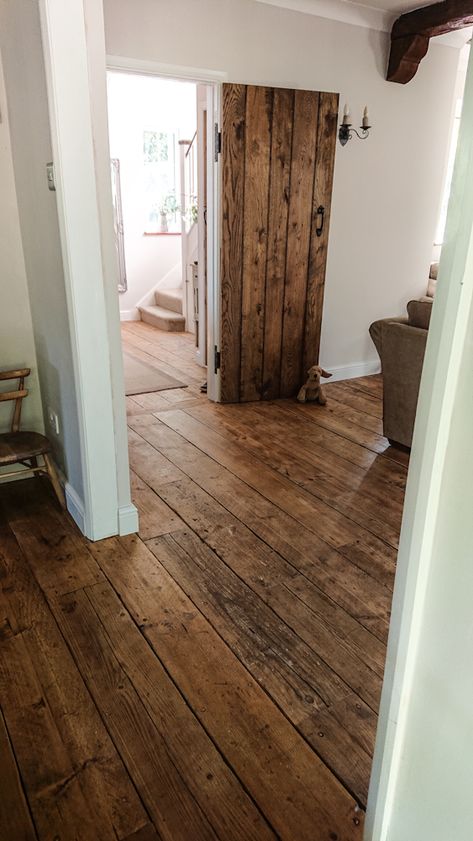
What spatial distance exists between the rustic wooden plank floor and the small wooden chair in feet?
0.67

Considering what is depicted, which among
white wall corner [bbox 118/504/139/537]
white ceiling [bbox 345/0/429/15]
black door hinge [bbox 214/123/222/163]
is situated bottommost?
white wall corner [bbox 118/504/139/537]

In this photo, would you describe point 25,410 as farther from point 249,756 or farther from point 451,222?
point 451,222

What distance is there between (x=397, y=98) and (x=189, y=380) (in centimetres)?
267

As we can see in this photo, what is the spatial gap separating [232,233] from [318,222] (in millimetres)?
714

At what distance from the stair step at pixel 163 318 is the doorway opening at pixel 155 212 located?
1 cm

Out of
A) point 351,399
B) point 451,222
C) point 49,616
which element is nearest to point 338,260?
point 351,399

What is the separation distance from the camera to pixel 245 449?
3371 mm

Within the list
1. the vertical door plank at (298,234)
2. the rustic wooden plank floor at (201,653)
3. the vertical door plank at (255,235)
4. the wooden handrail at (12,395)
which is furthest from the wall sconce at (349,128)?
the wooden handrail at (12,395)

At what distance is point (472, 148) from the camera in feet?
2.16

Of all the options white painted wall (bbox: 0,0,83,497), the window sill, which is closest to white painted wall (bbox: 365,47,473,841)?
white painted wall (bbox: 0,0,83,497)

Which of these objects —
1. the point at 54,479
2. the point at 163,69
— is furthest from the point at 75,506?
the point at 163,69

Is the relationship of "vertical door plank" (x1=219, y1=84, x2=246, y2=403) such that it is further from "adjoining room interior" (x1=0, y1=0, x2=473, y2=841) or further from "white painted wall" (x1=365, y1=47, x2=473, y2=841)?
"white painted wall" (x1=365, y1=47, x2=473, y2=841)

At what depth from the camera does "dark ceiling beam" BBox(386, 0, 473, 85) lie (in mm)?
3621

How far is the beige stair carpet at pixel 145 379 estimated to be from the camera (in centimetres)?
443
